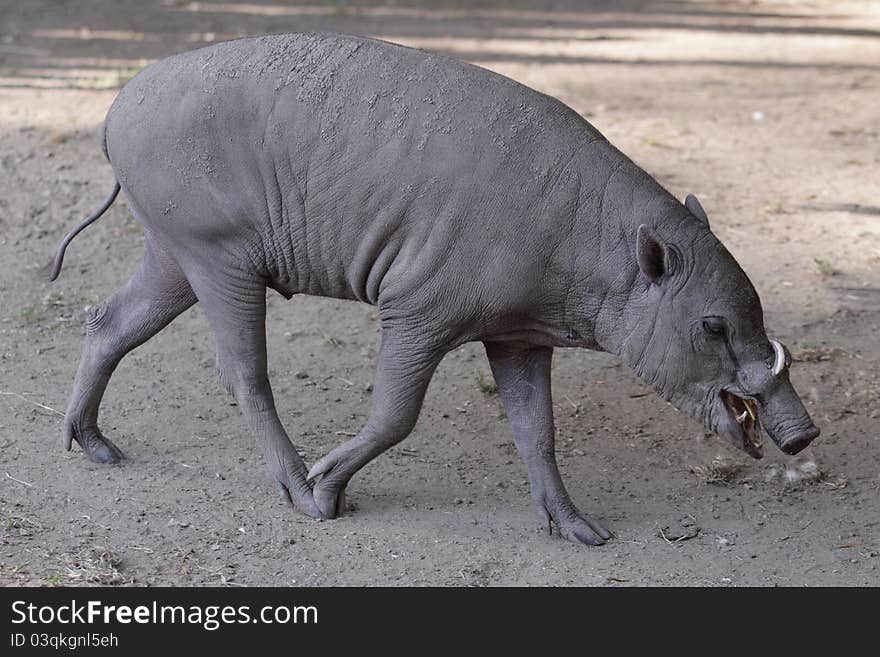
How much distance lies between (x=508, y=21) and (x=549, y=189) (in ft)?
27.8

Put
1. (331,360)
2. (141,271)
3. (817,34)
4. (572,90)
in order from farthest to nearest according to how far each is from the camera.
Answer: (817,34) < (572,90) < (331,360) < (141,271)

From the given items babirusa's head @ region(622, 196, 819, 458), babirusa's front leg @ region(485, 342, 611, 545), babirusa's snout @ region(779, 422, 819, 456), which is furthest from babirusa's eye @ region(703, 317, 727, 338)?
babirusa's front leg @ region(485, 342, 611, 545)

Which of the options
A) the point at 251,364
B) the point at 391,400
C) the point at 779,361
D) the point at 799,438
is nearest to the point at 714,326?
the point at 779,361

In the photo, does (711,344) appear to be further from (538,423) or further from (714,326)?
(538,423)

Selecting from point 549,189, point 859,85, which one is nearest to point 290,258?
point 549,189

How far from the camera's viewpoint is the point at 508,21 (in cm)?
1251

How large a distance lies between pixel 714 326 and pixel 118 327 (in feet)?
7.91

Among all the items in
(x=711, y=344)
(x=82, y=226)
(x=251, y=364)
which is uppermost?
(x=711, y=344)

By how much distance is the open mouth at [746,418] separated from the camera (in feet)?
14.5

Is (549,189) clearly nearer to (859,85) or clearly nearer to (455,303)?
(455,303)

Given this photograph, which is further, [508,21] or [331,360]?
[508,21]

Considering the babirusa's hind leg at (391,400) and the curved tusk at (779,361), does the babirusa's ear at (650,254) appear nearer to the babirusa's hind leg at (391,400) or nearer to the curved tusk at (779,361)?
the curved tusk at (779,361)

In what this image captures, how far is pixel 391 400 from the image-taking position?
4629 millimetres

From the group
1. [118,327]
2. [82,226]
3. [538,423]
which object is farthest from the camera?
[82,226]
